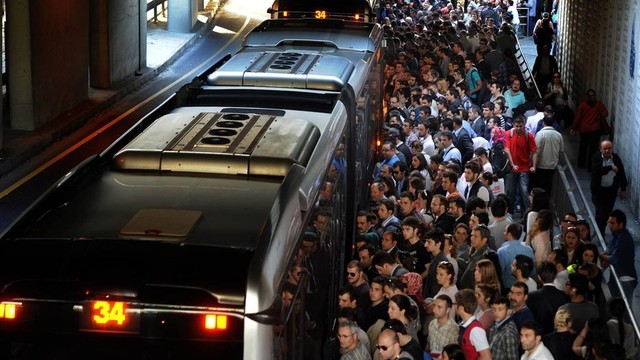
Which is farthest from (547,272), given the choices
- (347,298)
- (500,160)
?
(500,160)

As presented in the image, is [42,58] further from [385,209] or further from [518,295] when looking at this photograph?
[518,295]

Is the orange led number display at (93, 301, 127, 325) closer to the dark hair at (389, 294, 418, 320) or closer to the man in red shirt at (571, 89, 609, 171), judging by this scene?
the dark hair at (389, 294, 418, 320)

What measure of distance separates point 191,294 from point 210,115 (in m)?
3.50

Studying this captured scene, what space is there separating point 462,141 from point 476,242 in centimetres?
563

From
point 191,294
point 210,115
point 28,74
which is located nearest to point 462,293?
point 210,115

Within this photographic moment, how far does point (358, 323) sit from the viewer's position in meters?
11.5

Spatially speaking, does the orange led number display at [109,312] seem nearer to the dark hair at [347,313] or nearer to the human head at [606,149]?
the dark hair at [347,313]

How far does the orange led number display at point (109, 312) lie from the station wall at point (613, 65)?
15091mm

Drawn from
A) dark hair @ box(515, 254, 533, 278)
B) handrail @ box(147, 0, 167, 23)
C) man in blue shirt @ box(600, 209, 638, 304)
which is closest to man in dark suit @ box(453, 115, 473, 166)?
man in blue shirt @ box(600, 209, 638, 304)

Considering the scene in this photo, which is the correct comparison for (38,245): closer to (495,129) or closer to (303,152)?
(303,152)

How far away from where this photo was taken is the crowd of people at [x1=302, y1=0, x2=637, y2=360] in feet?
36.0

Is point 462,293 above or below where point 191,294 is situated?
below

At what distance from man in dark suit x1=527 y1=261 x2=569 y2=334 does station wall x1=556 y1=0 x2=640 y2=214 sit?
964cm

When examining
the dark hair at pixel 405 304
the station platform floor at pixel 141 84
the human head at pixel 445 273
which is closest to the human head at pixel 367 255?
the human head at pixel 445 273
